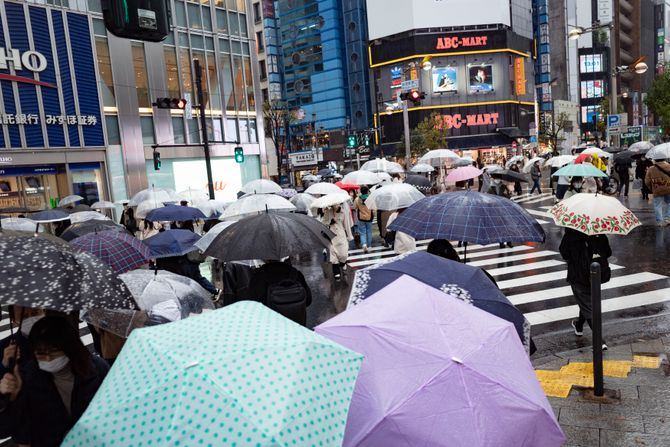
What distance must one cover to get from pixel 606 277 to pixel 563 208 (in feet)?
3.75

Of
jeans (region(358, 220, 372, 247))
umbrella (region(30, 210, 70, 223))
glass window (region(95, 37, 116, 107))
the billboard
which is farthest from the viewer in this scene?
the billboard

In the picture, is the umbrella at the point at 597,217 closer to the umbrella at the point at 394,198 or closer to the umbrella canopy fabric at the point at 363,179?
the umbrella at the point at 394,198

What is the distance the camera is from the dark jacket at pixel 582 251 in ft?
21.1

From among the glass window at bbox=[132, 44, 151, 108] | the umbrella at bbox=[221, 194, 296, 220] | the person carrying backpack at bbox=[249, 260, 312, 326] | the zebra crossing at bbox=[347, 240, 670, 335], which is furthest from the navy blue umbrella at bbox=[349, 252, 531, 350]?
the glass window at bbox=[132, 44, 151, 108]

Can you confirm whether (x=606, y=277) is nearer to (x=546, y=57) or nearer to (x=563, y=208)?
(x=563, y=208)

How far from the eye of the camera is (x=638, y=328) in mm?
7375

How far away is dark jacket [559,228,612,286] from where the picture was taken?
21.1 feet

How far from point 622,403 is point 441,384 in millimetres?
3660

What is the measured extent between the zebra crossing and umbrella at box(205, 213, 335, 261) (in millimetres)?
1153

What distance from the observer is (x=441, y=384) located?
2.34 m

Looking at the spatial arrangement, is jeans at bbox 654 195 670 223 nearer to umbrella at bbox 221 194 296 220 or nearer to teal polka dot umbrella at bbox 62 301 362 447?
umbrella at bbox 221 194 296 220

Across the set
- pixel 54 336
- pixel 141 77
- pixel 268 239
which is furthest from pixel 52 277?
pixel 141 77

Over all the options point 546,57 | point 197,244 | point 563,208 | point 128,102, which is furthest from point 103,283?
point 546,57

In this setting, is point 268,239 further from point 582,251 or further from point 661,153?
point 661,153
